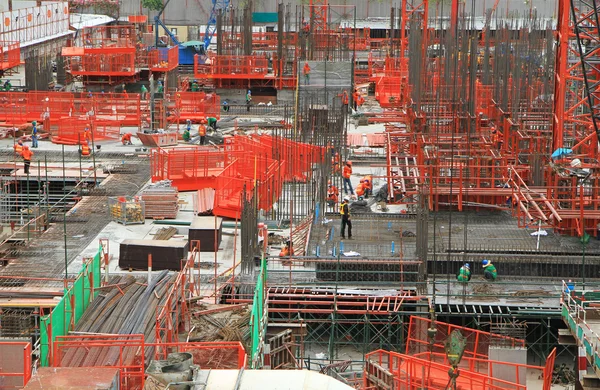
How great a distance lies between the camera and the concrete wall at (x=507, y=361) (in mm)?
23594

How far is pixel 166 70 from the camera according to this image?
203 ft

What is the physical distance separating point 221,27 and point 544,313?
38367 millimetres

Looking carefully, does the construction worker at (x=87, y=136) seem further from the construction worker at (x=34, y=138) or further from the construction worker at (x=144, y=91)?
the construction worker at (x=144, y=91)

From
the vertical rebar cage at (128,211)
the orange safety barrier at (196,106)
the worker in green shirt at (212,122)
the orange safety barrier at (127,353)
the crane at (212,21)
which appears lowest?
the orange safety barrier at (127,353)

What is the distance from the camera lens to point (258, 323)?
2381 cm

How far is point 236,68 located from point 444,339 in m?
36.1

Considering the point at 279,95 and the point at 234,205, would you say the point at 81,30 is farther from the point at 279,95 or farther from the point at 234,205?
the point at 234,205

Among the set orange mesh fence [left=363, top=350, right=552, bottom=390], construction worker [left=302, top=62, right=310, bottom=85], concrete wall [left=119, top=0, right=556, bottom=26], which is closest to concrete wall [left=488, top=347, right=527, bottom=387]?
orange mesh fence [left=363, top=350, right=552, bottom=390]

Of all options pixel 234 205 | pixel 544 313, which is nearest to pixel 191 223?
pixel 234 205

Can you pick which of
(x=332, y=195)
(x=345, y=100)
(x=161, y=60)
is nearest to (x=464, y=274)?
(x=332, y=195)

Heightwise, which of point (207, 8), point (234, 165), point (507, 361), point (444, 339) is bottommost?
point (444, 339)

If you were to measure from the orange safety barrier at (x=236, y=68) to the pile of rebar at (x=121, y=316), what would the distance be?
33.0 metres

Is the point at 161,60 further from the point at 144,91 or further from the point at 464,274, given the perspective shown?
the point at 464,274

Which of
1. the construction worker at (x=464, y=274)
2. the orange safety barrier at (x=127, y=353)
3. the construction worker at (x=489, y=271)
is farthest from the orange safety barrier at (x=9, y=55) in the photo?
the orange safety barrier at (x=127, y=353)
